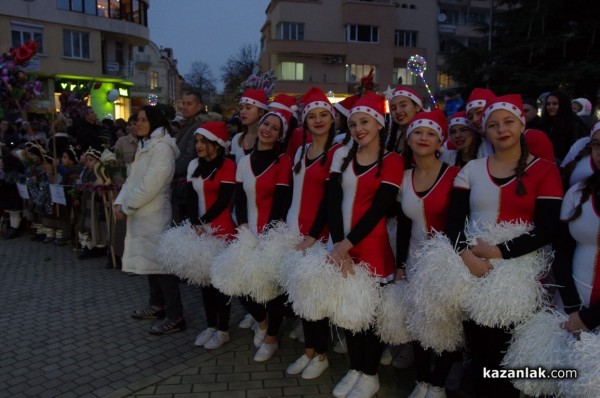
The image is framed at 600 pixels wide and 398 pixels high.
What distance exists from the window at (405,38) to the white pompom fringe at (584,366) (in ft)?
132

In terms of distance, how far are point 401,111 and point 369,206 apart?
127 centimetres

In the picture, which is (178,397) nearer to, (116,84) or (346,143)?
(346,143)

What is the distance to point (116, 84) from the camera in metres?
34.0

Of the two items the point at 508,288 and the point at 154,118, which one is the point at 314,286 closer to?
the point at 508,288

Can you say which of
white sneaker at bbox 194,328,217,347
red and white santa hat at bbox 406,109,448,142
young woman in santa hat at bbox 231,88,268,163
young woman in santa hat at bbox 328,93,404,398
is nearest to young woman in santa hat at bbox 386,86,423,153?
young woman in santa hat at bbox 328,93,404,398

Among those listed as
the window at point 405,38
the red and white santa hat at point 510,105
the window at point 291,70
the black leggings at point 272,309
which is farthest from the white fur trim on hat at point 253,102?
the window at point 405,38

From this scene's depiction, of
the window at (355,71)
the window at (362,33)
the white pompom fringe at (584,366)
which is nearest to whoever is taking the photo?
the white pompom fringe at (584,366)

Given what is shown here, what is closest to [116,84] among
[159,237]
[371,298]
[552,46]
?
[552,46]

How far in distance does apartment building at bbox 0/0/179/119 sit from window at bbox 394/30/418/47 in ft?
63.9

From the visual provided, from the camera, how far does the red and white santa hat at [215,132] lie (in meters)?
4.51

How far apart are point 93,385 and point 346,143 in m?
2.79

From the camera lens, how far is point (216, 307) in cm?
466

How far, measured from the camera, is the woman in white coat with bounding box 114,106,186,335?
481 cm

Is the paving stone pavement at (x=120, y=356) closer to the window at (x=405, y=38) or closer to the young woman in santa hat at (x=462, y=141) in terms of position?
the young woman in santa hat at (x=462, y=141)
